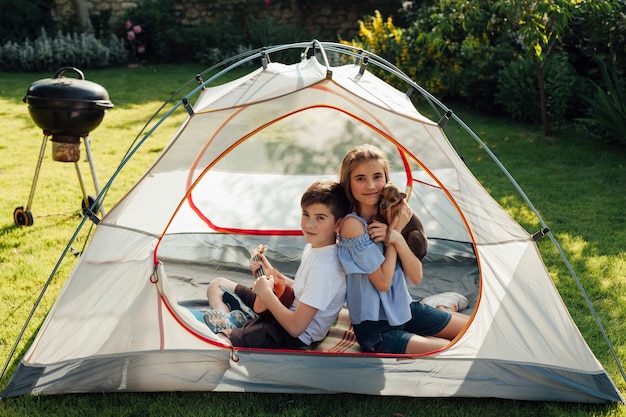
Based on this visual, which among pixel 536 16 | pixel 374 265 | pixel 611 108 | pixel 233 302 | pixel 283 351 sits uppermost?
pixel 536 16

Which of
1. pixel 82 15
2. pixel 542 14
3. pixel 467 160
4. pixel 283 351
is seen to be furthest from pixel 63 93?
pixel 82 15

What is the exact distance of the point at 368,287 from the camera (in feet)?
8.37

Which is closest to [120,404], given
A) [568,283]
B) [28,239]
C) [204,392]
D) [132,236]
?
[204,392]

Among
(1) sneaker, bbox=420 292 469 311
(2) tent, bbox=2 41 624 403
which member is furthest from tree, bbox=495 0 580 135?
(2) tent, bbox=2 41 624 403

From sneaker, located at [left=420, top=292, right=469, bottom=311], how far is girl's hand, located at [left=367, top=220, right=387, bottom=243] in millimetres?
755

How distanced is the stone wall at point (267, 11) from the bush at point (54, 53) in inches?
36.7

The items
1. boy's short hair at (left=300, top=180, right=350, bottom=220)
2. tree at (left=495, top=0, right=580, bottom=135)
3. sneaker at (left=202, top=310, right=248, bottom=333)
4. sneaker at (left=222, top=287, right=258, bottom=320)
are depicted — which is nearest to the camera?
boy's short hair at (left=300, top=180, right=350, bottom=220)

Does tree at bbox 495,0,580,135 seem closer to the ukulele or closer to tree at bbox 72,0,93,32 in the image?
→ the ukulele

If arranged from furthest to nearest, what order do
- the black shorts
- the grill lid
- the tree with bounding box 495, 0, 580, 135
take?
the tree with bounding box 495, 0, 580, 135, the grill lid, the black shorts

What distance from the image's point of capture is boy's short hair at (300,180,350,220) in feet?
8.30

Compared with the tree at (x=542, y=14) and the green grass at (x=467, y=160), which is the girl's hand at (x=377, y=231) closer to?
the green grass at (x=467, y=160)

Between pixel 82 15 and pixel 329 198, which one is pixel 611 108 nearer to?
pixel 329 198

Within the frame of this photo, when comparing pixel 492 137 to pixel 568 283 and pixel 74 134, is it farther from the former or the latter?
pixel 74 134

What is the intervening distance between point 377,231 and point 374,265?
0.12m
